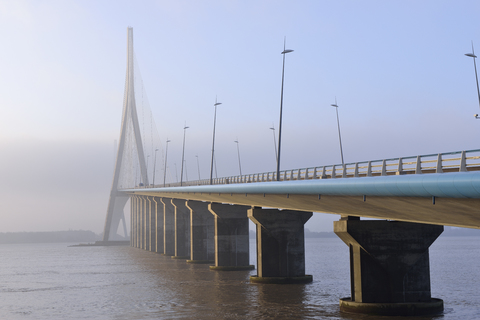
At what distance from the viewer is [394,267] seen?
3231 cm

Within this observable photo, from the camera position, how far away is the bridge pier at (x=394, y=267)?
32.3 metres

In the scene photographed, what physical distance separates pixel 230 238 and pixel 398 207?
40.3 metres

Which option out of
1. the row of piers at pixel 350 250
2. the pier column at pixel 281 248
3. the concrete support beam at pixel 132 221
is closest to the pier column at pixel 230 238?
the row of piers at pixel 350 250

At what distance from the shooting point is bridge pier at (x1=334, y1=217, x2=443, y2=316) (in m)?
32.3

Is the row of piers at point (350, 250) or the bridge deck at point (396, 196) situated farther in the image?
the row of piers at point (350, 250)

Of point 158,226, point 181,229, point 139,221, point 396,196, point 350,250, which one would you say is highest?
point 139,221

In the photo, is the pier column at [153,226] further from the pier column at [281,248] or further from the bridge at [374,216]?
the pier column at [281,248]

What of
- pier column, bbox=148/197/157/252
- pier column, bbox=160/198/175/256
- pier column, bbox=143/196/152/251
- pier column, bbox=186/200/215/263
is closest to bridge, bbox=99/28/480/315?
pier column, bbox=186/200/215/263

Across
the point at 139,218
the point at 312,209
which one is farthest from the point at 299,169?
the point at 139,218

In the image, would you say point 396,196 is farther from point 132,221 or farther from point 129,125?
A: point 132,221

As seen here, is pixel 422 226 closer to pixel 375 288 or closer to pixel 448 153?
pixel 375 288

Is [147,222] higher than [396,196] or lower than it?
higher

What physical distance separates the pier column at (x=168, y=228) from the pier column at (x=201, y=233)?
936 inches

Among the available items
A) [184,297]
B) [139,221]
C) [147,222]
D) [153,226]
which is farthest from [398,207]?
[139,221]
